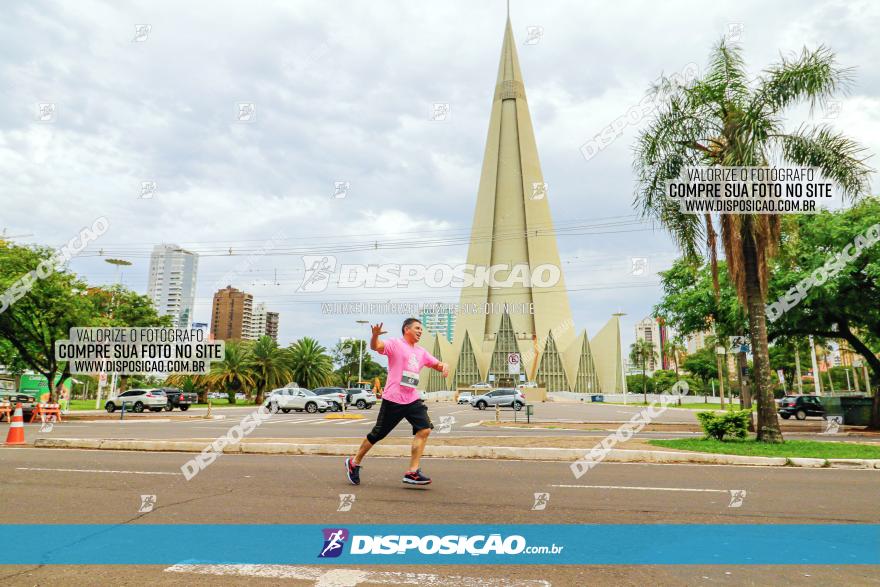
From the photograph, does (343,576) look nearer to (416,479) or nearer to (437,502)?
(437,502)

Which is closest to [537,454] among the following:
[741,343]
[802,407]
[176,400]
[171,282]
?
[741,343]

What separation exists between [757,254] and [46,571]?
1355cm

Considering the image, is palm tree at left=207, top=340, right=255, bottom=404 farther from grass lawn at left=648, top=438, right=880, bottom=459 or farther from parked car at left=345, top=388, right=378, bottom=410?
grass lawn at left=648, top=438, right=880, bottom=459

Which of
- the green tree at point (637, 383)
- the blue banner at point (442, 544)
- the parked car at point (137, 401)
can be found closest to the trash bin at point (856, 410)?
the blue banner at point (442, 544)

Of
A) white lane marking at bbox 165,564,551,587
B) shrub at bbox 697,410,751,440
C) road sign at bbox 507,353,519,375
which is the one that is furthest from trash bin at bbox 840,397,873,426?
white lane marking at bbox 165,564,551,587

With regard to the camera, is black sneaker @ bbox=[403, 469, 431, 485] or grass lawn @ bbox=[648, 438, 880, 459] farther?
grass lawn @ bbox=[648, 438, 880, 459]

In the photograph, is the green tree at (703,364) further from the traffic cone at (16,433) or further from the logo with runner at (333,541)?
the logo with runner at (333,541)

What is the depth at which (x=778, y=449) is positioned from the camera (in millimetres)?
10641

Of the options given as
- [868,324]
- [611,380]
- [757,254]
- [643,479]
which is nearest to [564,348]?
[611,380]

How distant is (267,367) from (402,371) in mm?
48183

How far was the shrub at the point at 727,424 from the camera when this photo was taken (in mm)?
12031

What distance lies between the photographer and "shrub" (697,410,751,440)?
12031 mm

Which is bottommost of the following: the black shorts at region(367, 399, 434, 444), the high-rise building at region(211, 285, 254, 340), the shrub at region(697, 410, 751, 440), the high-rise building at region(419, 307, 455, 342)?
the shrub at region(697, 410, 751, 440)

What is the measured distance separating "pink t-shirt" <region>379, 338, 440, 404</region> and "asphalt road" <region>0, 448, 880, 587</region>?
1034 mm
